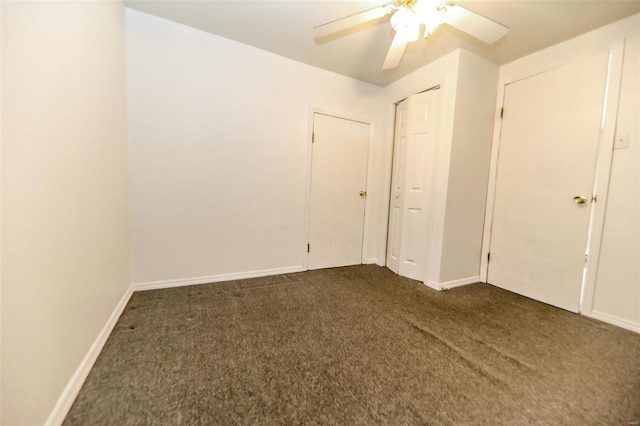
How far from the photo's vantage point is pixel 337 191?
2932 mm

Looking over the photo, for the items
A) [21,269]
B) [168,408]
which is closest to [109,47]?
[21,269]

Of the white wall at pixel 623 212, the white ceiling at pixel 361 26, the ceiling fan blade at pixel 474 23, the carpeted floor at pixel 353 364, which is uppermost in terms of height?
the white ceiling at pixel 361 26

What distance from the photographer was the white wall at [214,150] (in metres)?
2.03

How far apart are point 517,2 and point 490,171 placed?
1463 millimetres

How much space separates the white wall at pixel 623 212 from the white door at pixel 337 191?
→ 2.11 m

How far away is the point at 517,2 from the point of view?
1652mm

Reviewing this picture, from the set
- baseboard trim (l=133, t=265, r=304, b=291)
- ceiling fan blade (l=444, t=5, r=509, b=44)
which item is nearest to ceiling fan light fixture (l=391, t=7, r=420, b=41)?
ceiling fan blade (l=444, t=5, r=509, b=44)

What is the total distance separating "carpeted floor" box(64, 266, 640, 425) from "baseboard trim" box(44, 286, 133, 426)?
0.03 meters

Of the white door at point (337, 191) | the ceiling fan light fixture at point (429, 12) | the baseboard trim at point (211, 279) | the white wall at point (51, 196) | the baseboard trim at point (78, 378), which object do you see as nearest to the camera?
the white wall at point (51, 196)

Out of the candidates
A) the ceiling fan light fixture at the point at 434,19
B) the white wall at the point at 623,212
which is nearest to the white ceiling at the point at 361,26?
the white wall at the point at 623,212

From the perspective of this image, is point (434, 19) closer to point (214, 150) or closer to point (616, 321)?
point (214, 150)

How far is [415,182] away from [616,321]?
189 cm

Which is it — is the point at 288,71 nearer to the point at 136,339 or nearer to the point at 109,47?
the point at 109,47

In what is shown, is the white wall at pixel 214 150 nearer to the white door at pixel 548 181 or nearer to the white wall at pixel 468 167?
the white wall at pixel 468 167
